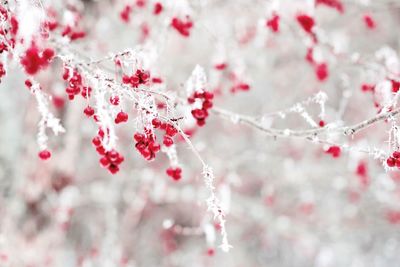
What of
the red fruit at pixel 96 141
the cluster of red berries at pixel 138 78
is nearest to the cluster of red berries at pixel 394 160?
the cluster of red berries at pixel 138 78

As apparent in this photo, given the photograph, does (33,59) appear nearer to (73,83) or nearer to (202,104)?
(73,83)

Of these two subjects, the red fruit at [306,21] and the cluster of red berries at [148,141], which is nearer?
the cluster of red berries at [148,141]

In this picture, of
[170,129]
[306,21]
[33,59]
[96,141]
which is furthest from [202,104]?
[306,21]

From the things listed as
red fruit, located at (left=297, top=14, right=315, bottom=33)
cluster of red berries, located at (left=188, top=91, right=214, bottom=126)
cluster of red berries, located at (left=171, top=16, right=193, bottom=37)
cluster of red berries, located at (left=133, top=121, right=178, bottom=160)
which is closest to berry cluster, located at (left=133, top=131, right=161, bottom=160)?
cluster of red berries, located at (left=133, top=121, right=178, bottom=160)

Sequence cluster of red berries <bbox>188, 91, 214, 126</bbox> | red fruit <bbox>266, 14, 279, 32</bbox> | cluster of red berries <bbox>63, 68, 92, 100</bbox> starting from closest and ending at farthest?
cluster of red berries <bbox>63, 68, 92, 100</bbox> → cluster of red berries <bbox>188, 91, 214, 126</bbox> → red fruit <bbox>266, 14, 279, 32</bbox>

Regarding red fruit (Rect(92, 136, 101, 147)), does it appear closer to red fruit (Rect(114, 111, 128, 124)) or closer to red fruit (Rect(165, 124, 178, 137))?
red fruit (Rect(114, 111, 128, 124))

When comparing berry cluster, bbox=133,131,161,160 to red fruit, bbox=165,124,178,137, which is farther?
red fruit, bbox=165,124,178,137

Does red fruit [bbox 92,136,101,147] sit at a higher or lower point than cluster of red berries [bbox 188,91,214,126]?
lower

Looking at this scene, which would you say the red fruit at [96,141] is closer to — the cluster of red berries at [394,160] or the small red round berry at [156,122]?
the small red round berry at [156,122]

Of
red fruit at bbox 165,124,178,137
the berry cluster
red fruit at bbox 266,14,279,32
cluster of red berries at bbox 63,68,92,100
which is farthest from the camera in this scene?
red fruit at bbox 266,14,279,32

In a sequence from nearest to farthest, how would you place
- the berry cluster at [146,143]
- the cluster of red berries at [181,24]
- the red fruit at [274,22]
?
1. the berry cluster at [146,143]
2. the cluster of red berries at [181,24]
3. the red fruit at [274,22]

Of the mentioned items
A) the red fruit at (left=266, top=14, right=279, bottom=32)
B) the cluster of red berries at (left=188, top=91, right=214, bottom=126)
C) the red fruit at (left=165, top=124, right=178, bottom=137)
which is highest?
the red fruit at (left=266, top=14, right=279, bottom=32)
